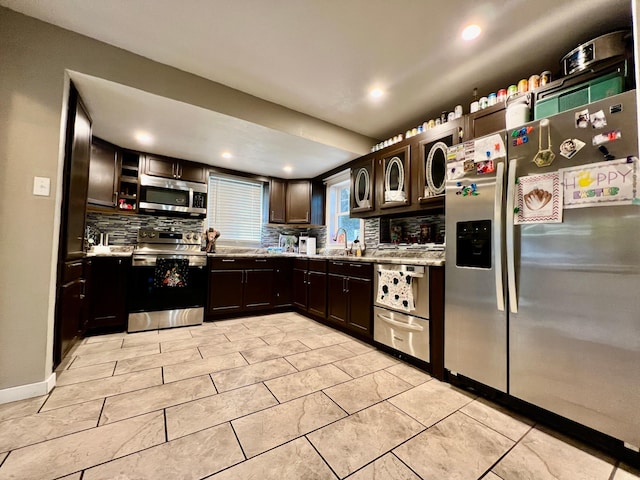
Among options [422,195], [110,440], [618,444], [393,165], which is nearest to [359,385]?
[618,444]

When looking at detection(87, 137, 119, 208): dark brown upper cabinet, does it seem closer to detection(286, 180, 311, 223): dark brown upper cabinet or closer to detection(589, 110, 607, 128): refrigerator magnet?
detection(286, 180, 311, 223): dark brown upper cabinet

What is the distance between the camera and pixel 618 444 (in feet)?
4.03

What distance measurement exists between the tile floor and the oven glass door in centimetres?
88

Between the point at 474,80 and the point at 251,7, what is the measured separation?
1946mm

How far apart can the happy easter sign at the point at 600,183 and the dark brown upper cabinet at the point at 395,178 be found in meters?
1.45

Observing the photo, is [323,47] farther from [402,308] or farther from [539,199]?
[402,308]

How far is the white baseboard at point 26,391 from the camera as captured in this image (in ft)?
5.21

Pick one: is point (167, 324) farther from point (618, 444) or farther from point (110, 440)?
point (618, 444)

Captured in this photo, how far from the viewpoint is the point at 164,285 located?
3127 millimetres

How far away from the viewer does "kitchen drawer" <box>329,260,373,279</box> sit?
266 centimetres

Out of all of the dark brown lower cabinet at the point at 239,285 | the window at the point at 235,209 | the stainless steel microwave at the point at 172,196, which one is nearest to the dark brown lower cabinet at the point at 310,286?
the dark brown lower cabinet at the point at 239,285

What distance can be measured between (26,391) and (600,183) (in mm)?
3528

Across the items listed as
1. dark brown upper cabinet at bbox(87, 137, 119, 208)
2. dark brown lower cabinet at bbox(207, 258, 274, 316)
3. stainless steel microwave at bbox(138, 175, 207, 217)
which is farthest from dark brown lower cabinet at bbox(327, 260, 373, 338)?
dark brown upper cabinet at bbox(87, 137, 119, 208)

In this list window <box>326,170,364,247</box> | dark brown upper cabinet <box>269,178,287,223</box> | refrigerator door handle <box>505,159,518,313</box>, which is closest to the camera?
refrigerator door handle <box>505,159,518,313</box>
